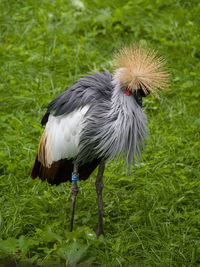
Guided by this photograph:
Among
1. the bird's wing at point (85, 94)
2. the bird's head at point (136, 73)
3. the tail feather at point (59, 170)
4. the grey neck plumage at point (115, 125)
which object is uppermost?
the bird's head at point (136, 73)

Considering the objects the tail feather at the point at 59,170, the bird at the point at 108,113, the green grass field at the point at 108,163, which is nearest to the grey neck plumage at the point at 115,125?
the bird at the point at 108,113

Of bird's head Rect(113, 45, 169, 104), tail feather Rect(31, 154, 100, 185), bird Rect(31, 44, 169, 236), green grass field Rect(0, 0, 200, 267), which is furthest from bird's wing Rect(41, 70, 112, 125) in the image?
green grass field Rect(0, 0, 200, 267)

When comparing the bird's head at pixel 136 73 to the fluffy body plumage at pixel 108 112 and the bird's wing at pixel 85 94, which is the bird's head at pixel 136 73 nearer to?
the fluffy body plumage at pixel 108 112

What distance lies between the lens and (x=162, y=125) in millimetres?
4777

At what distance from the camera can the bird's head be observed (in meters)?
3.11

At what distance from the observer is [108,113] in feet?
10.3

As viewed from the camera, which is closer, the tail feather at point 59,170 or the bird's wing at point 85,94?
the bird's wing at point 85,94

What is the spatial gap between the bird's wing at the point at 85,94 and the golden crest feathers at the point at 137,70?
0.13 m

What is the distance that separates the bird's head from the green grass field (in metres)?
0.76

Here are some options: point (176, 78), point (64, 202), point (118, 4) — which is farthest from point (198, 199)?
point (118, 4)

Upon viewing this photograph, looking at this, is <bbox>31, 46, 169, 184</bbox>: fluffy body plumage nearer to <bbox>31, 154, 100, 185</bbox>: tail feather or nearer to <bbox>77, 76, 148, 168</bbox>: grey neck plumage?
<bbox>77, 76, 148, 168</bbox>: grey neck plumage

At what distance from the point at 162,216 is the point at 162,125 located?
4.57ft

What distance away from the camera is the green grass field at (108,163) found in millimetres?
3252

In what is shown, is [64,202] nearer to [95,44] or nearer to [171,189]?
[171,189]
